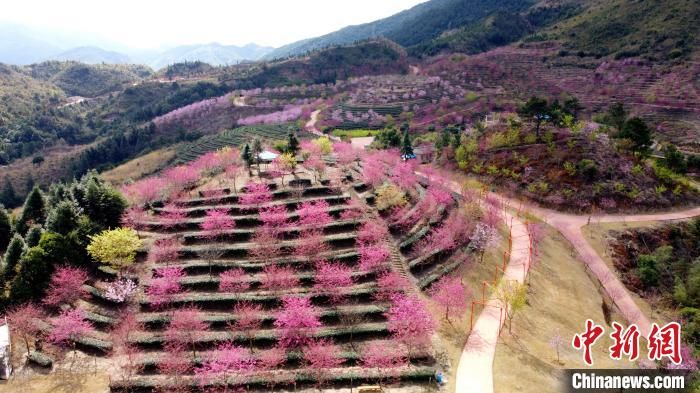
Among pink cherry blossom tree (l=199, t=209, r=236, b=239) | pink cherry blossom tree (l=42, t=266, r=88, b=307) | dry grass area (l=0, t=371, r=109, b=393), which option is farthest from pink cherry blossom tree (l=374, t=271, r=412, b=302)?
pink cherry blossom tree (l=42, t=266, r=88, b=307)

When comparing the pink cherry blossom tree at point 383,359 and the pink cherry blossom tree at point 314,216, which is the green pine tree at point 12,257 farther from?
the pink cherry blossom tree at point 383,359

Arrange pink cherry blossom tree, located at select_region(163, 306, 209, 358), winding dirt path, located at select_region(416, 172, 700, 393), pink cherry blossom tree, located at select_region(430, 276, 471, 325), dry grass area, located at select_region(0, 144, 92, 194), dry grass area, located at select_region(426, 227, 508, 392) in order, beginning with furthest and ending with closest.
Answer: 1. dry grass area, located at select_region(0, 144, 92, 194)
2. pink cherry blossom tree, located at select_region(430, 276, 471, 325)
3. pink cherry blossom tree, located at select_region(163, 306, 209, 358)
4. dry grass area, located at select_region(426, 227, 508, 392)
5. winding dirt path, located at select_region(416, 172, 700, 393)

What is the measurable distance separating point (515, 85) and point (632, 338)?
117 meters

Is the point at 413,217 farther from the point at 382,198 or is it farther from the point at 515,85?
the point at 515,85

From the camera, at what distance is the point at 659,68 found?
109875mm

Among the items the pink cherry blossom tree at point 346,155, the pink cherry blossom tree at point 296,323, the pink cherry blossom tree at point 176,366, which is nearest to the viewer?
the pink cherry blossom tree at point 176,366

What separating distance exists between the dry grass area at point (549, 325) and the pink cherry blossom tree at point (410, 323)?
5838 mm

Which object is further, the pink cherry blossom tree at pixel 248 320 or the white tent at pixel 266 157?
the white tent at pixel 266 157

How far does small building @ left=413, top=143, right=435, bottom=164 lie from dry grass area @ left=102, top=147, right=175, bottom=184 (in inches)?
2804

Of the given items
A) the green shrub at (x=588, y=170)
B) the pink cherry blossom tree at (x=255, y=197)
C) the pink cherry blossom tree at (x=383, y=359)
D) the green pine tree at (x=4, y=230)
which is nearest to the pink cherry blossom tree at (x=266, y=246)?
the pink cherry blossom tree at (x=255, y=197)

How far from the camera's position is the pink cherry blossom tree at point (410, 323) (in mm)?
33250

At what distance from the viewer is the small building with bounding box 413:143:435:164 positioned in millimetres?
83162

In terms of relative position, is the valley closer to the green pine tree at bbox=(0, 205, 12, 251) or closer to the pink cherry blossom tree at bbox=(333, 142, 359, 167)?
the green pine tree at bbox=(0, 205, 12, 251)

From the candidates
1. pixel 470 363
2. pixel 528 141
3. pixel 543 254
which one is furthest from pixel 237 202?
pixel 528 141
